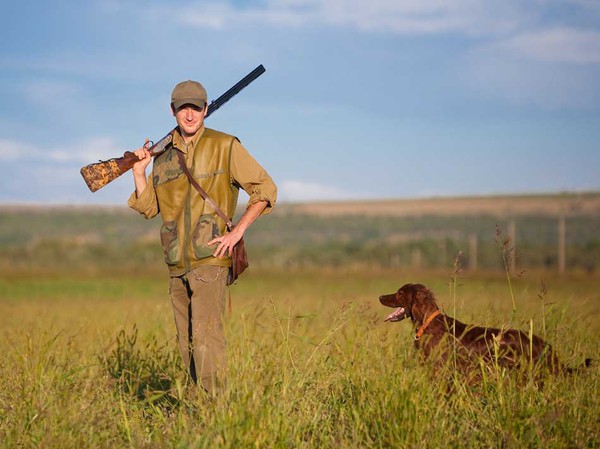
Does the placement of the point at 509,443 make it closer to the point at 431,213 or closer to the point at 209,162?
the point at 209,162

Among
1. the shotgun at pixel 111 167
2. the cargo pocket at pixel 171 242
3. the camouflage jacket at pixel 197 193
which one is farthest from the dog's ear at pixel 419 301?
the shotgun at pixel 111 167

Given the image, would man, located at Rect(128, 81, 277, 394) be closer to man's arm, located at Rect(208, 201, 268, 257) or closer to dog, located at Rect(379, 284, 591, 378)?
man's arm, located at Rect(208, 201, 268, 257)

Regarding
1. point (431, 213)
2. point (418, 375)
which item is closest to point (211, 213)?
point (418, 375)

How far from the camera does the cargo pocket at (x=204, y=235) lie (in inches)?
224

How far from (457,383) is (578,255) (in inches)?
2116

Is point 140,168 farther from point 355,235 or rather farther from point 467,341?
point 355,235

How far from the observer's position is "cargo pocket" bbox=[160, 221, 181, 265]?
5.79 m

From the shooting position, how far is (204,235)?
571 cm

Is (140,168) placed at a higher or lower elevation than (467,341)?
higher

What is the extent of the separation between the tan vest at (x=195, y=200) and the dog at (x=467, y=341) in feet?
5.25

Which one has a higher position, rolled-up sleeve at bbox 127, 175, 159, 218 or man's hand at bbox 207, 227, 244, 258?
rolled-up sleeve at bbox 127, 175, 159, 218

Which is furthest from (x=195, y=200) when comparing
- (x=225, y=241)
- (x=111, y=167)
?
(x=111, y=167)

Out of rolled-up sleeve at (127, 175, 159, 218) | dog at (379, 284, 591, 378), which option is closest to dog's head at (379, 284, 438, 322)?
dog at (379, 284, 591, 378)

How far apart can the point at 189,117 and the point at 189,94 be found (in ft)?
0.60
